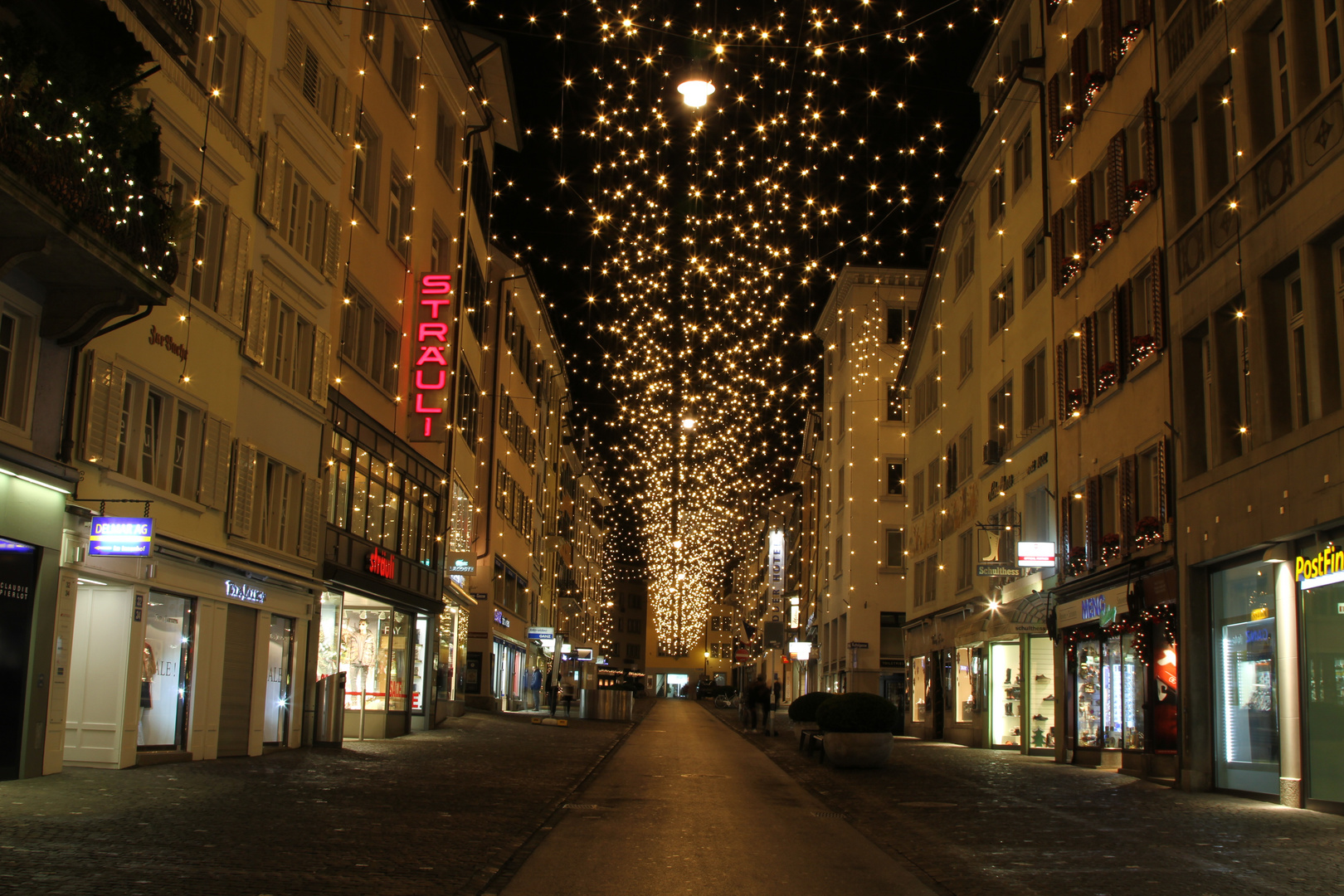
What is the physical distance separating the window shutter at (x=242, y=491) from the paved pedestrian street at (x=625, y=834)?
12.4ft

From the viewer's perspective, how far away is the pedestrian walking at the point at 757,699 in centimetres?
3678

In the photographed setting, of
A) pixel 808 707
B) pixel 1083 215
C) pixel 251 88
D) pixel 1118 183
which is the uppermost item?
pixel 251 88

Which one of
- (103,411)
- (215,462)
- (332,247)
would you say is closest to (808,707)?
(332,247)

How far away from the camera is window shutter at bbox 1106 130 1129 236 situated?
22625 millimetres

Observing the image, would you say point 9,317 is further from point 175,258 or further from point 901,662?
point 901,662

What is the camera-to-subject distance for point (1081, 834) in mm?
12672

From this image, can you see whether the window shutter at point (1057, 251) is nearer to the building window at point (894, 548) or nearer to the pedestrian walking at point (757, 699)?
the pedestrian walking at point (757, 699)

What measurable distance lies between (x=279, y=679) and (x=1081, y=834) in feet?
50.2

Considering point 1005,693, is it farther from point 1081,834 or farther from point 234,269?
point 234,269

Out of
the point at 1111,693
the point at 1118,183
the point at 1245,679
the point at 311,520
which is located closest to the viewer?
the point at 1245,679

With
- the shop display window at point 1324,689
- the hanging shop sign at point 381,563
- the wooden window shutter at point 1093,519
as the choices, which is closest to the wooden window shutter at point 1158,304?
the wooden window shutter at point 1093,519

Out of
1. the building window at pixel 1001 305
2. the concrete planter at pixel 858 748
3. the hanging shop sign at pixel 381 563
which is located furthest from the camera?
the building window at pixel 1001 305

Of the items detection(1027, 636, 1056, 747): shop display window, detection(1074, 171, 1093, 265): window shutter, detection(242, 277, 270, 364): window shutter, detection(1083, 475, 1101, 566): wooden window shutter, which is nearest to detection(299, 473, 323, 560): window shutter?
detection(242, 277, 270, 364): window shutter

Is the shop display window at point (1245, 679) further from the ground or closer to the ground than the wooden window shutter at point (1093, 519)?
closer to the ground
